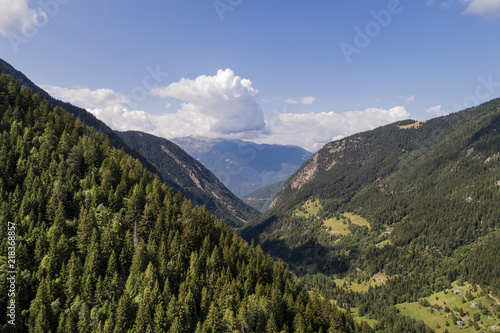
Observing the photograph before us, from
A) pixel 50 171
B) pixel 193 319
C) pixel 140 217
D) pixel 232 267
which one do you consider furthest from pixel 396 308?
pixel 50 171

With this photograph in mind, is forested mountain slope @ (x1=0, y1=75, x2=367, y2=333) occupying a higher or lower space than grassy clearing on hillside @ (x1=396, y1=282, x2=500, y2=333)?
higher

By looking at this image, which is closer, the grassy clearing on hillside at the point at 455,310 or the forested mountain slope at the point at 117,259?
the forested mountain slope at the point at 117,259

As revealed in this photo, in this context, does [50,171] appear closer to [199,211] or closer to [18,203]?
[18,203]

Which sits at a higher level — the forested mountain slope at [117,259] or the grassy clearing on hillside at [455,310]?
the forested mountain slope at [117,259]

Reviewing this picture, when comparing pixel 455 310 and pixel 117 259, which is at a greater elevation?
pixel 117 259
